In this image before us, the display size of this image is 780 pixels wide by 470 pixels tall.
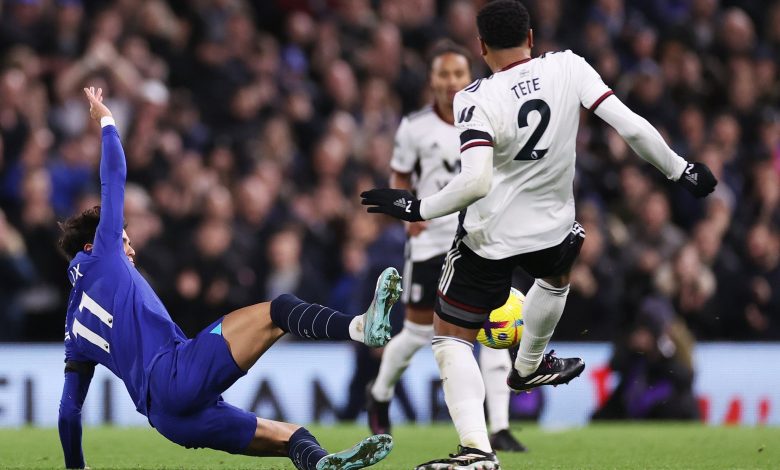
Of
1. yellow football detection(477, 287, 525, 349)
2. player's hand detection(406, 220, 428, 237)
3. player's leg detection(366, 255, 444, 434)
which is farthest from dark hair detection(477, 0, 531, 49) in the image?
player's leg detection(366, 255, 444, 434)

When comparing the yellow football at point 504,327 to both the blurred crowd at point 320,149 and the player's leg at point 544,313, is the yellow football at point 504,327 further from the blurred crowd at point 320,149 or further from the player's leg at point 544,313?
the blurred crowd at point 320,149

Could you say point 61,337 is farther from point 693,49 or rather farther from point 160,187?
point 693,49

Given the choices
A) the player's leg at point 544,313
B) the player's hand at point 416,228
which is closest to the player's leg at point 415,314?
the player's hand at point 416,228

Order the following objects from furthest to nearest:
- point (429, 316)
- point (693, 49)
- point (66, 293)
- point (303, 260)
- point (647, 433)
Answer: point (693, 49), point (303, 260), point (66, 293), point (647, 433), point (429, 316)

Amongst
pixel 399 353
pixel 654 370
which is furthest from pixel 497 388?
pixel 654 370

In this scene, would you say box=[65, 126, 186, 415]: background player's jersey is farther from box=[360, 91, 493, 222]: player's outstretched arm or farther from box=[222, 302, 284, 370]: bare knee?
box=[360, 91, 493, 222]: player's outstretched arm

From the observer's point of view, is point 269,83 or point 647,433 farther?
point 269,83

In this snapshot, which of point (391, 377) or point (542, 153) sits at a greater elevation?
point (542, 153)

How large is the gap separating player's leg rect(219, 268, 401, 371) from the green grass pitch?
5.35 ft

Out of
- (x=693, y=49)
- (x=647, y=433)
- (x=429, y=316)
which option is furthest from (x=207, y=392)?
(x=693, y=49)

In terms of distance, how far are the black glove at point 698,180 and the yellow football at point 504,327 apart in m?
1.40

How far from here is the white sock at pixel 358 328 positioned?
5820 millimetres

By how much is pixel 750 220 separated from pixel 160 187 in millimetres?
6121

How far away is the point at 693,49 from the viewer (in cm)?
1638
